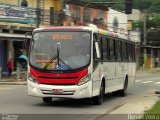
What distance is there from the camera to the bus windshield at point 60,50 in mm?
17344

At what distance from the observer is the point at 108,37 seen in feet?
66.8

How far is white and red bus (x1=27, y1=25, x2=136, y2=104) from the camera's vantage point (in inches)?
674

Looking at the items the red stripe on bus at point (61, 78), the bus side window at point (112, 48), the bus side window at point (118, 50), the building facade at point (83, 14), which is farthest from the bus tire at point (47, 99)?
the building facade at point (83, 14)

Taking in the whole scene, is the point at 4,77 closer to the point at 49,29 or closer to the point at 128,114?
the point at 49,29

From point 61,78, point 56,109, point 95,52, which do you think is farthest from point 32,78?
point 95,52

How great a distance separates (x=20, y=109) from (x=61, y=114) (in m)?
1.68

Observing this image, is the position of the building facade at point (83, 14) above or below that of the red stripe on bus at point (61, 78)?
above

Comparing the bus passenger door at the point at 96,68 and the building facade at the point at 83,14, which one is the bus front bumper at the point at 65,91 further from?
the building facade at the point at 83,14

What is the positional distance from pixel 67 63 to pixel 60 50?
581mm

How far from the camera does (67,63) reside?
56.7ft

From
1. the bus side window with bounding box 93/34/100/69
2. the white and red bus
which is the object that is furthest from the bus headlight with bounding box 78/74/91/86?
the bus side window with bounding box 93/34/100/69

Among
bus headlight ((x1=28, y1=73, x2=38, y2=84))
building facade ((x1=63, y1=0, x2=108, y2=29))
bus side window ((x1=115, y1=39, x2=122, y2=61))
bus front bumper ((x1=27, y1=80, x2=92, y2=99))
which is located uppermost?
building facade ((x1=63, y1=0, x2=108, y2=29))

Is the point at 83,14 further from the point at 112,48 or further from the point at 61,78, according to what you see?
the point at 61,78

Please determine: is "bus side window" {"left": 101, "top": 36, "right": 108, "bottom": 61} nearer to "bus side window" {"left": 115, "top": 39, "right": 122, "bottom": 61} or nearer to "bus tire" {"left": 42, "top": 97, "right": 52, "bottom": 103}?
"bus side window" {"left": 115, "top": 39, "right": 122, "bottom": 61}
